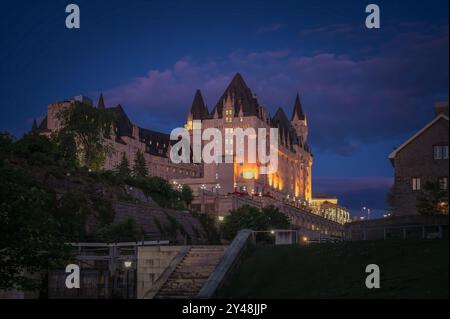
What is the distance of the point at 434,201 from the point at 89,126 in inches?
2399

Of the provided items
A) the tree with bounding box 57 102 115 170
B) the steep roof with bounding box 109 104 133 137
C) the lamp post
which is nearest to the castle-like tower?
the steep roof with bounding box 109 104 133 137

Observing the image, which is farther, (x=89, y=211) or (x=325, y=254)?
(x=89, y=211)

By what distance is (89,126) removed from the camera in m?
99.0

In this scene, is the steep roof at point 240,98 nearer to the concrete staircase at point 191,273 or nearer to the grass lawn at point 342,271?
the concrete staircase at point 191,273

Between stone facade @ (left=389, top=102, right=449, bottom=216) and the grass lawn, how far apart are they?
1923cm

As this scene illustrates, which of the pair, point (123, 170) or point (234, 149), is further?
point (234, 149)

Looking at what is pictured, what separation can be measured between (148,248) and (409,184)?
77.5 ft

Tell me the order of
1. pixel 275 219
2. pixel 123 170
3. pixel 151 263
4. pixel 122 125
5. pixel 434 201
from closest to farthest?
pixel 151 263 → pixel 434 201 → pixel 123 170 → pixel 275 219 → pixel 122 125

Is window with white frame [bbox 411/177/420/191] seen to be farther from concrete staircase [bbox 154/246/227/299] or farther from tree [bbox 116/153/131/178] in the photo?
tree [bbox 116/153/131/178]

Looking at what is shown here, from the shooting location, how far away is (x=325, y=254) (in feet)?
118

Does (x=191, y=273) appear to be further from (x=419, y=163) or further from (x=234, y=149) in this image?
(x=234, y=149)

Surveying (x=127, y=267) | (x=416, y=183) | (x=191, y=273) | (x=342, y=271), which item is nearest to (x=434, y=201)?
(x=416, y=183)
